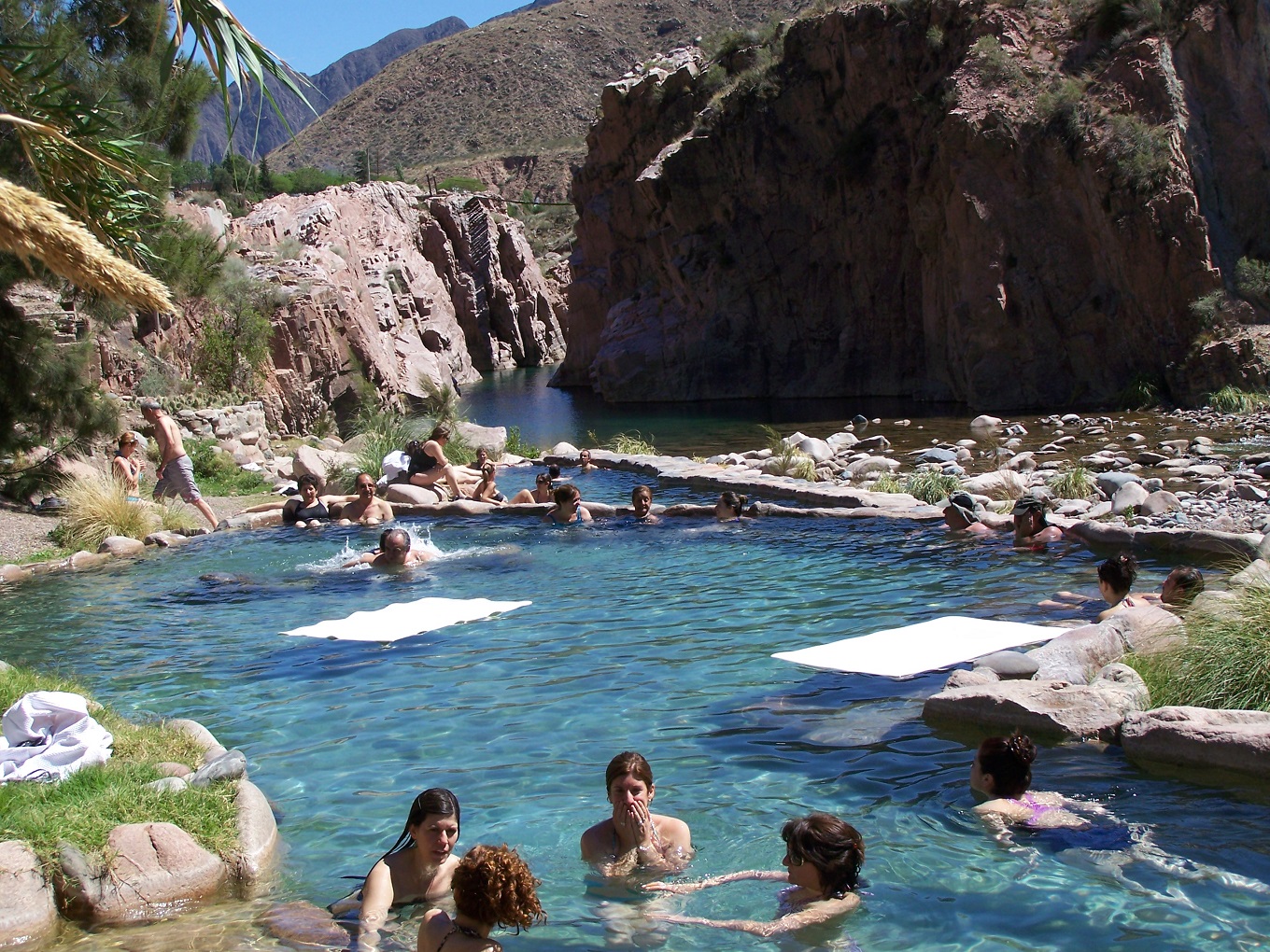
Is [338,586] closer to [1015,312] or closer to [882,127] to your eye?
[1015,312]

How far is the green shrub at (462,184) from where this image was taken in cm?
9461

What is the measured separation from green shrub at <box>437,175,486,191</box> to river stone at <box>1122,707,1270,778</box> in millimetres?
91288

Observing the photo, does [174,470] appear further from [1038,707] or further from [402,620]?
[1038,707]

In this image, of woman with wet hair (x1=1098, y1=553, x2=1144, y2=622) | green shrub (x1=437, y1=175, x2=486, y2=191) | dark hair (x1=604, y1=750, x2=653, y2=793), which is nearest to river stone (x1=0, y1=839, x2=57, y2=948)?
dark hair (x1=604, y1=750, x2=653, y2=793)

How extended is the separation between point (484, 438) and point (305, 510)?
9.33 m

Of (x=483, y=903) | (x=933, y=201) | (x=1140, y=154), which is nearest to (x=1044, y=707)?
(x=483, y=903)

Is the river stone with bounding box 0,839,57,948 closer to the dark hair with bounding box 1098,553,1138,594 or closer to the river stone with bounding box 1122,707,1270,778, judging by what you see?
the river stone with bounding box 1122,707,1270,778

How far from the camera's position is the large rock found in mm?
6359

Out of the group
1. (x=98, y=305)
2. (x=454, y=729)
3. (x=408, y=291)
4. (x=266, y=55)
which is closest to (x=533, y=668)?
(x=454, y=729)

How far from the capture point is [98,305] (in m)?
16.0

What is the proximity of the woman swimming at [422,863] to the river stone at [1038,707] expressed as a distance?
3.17m

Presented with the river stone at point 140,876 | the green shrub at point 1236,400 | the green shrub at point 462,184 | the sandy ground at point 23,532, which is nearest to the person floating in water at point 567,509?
the sandy ground at point 23,532

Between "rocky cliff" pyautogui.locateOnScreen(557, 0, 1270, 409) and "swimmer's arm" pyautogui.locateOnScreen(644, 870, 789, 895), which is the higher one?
"rocky cliff" pyautogui.locateOnScreen(557, 0, 1270, 409)

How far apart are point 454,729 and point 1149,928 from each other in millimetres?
4094
